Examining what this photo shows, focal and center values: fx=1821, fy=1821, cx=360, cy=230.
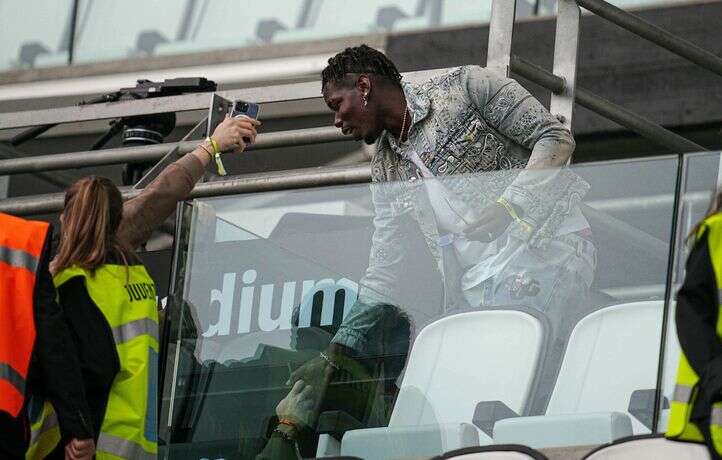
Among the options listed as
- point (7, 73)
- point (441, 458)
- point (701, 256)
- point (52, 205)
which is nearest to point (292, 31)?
point (7, 73)

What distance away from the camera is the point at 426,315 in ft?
18.9

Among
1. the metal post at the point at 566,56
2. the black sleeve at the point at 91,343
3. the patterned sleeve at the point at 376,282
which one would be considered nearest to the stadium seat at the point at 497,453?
the patterned sleeve at the point at 376,282

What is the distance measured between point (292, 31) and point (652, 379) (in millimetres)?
8490

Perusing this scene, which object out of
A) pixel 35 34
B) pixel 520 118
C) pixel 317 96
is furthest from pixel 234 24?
pixel 520 118

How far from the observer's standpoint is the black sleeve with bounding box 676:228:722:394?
13.2 ft

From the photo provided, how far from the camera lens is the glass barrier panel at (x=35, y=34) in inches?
532

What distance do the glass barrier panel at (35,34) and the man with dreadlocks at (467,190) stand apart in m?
7.63

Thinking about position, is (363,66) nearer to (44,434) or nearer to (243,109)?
(243,109)

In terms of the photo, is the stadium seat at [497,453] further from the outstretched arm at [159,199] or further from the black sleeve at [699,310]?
the outstretched arm at [159,199]

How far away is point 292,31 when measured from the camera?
13.5m

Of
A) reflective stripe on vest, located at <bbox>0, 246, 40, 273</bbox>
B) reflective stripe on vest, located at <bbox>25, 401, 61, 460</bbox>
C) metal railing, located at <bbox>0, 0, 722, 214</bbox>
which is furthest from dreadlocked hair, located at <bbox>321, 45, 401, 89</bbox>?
reflective stripe on vest, located at <bbox>25, 401, 61, 460</bbox>

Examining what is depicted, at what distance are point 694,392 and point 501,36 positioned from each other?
3620 millimetres

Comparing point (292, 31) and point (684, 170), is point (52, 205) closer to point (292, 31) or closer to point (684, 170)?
point (684, 170)

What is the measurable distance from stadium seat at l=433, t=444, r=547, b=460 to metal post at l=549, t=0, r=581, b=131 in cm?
258
